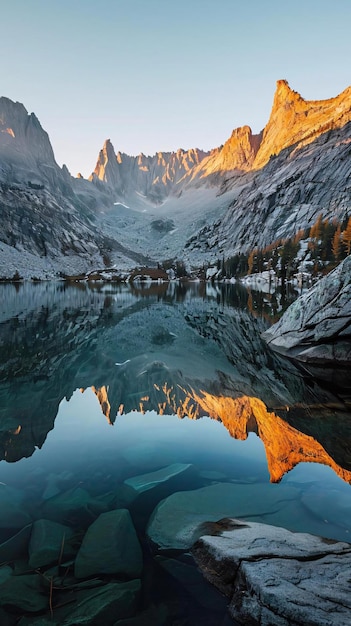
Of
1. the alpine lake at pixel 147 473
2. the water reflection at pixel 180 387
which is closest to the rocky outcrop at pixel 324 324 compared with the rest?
the alpine lake at pixel 147 473

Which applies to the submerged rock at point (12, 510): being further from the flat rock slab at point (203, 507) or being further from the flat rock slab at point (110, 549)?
the flat rock slab at point (203, 507)

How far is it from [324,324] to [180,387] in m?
10.3

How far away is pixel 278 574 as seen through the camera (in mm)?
4938

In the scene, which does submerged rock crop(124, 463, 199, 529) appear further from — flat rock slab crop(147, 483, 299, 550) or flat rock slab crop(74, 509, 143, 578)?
flat rock slab crop(74, 509, 143, 578)

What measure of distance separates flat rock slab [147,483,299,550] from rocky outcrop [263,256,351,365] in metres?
13.8

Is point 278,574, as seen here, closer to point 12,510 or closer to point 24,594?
point 24,594

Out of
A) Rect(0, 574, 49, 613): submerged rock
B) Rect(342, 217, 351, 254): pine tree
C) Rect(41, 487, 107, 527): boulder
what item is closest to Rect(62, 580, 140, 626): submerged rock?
Rect(0, 574, 49, 613): submerged rock

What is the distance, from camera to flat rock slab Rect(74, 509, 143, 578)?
5.89 m

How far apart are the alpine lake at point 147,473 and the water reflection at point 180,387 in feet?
0.33

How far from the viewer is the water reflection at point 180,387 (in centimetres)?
1127

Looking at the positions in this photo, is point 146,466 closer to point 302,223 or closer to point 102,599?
point 102,599

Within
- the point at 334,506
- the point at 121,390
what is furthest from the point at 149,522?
the point at 121,390

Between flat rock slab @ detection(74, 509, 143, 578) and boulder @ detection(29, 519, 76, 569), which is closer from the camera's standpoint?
flat rock slab @ detection(74, 509, 143, 578)

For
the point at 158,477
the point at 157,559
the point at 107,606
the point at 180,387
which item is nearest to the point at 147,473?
the point at 158,477
